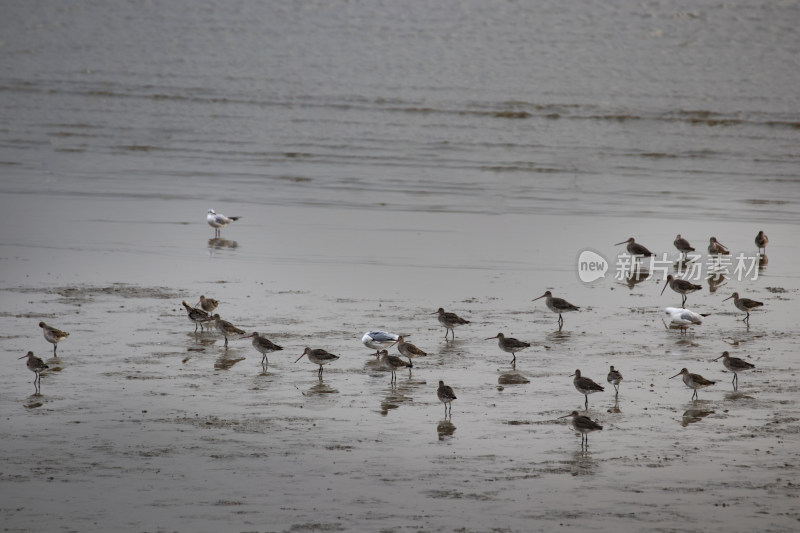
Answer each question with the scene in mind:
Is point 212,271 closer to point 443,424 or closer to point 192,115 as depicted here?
point 443,424

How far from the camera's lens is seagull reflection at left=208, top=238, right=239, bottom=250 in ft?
65.3

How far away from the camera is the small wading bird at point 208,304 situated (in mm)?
14938

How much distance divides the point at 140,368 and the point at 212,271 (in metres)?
5.51

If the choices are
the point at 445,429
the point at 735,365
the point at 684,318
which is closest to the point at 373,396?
the point at 445,429

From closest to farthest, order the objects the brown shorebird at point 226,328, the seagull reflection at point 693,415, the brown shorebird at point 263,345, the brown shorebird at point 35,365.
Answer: the seagull reflection at point 693,415
the brown shorebird at point 35,365
the brown shorebird at point 263,345
the brown shorebird at point 226,328

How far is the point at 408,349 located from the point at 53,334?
4.42 m

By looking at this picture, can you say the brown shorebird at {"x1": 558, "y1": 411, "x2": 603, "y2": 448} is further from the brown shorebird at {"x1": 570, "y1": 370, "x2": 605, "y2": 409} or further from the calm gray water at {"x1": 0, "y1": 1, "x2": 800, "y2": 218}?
the calm gray water at {"x1": 0, "y1": 1, "x2": 800, "y2": 218}

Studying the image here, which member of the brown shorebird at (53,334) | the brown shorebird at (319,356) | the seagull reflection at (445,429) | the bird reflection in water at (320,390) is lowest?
the seagull reflection at (445,429)

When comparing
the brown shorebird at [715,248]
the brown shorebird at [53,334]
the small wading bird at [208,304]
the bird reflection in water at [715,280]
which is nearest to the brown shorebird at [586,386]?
the small wading bird at [208,304]

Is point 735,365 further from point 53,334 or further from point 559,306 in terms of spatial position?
point 53,334

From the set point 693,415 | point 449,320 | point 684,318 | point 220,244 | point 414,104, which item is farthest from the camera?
point 414,104

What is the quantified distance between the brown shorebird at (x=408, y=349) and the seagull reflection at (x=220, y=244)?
7.76 m

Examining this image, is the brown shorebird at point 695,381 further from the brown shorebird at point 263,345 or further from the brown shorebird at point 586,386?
the brown shorebird at point 263,345

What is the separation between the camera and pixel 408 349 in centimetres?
1288
